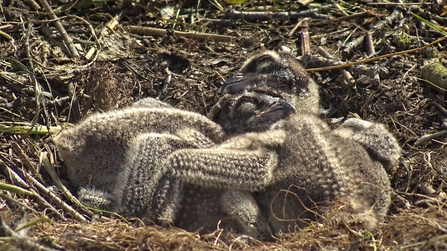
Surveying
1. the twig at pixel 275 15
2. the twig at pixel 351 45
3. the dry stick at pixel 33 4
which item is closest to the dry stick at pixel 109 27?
the dry stick at pixel 33 4

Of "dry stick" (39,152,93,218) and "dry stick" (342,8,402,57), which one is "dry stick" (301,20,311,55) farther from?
"dry stick" (39,152,93,218)

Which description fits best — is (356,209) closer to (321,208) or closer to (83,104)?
(321,208)

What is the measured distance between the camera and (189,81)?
7.53 m

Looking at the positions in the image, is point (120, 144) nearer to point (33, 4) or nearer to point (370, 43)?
point (33, 4)

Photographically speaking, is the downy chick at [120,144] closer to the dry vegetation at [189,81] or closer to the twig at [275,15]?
the dry vegetation at [189,81]

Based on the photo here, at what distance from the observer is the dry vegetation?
5.34m

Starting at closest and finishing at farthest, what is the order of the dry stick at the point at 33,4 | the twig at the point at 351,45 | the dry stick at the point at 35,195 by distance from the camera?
the dry stick at the point at 35,195 → the twig at the point at 351,45 → the dry stick at the point at 33,4

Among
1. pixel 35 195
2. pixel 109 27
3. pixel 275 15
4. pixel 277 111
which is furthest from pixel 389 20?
pixel 35 195

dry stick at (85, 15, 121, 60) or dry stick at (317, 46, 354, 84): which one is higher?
dry stick at (85, 15, 121, 60)

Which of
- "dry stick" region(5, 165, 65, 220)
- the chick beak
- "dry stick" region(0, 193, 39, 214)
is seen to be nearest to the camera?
"dry stick" region(0, 193, 39, 214)

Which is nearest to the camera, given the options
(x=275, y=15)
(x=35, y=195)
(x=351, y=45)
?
(x=35, y=195)

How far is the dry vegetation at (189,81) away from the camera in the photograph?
5340mm

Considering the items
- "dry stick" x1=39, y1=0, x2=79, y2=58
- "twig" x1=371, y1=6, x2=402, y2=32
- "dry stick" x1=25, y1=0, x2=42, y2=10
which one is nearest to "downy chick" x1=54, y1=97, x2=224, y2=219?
"dry stick" x1=39, y1=0, x2=79, y2=58

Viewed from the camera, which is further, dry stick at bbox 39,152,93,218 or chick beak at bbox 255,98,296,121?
chick beak at bbox 255,98,296,121
